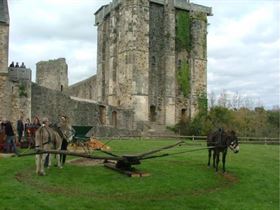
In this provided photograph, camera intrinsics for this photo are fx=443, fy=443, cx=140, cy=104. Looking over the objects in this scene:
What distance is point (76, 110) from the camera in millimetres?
35094

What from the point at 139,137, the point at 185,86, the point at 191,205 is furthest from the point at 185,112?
the point at 191,205

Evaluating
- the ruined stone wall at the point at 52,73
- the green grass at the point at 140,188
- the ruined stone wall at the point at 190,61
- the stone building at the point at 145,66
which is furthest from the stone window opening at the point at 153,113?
the green grass at the point at 140,188

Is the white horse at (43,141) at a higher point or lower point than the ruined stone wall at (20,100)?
lower

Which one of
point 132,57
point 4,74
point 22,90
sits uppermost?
point 132,57

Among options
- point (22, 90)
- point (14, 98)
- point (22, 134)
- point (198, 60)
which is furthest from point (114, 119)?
point (22, 134)

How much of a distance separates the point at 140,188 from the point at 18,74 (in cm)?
1589

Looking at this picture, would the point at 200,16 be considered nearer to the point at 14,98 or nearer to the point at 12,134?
the point at 14,98

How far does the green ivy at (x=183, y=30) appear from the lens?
159 feet

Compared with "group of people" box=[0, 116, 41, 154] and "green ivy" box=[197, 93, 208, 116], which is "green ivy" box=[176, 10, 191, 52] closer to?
"green ivy" box=[197, 93, 208, 116]

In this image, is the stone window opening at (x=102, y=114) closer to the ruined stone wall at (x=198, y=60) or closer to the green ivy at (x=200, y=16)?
the ruined stone wall at (x=198, y=60)

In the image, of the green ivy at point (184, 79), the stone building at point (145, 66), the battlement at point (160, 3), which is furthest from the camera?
the green ivy at point (184, 79)

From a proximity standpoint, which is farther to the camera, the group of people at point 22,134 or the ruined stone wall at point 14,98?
the ruined stone wall at point 14,98

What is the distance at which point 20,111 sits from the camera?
993 inches

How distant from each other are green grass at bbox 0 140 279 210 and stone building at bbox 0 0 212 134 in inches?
881
